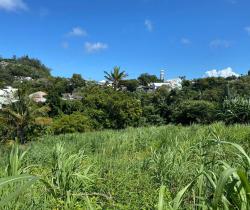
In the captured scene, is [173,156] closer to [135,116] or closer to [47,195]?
[47,195]

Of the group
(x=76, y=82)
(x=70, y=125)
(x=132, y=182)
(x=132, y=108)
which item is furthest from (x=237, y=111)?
(x=76, y=82)

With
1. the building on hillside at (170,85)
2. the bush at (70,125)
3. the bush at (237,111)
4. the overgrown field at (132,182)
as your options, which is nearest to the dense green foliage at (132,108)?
the bush at (70,125)

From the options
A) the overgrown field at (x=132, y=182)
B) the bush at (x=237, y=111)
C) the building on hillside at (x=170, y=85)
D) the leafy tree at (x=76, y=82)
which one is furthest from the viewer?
the leafy tree at (x=76, y=82)

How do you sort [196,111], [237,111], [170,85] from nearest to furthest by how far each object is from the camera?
[237,111], [196,111], [170,85]

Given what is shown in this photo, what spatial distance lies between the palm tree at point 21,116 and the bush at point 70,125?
732 centimetres

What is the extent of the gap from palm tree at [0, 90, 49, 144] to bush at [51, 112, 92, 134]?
7323 mm

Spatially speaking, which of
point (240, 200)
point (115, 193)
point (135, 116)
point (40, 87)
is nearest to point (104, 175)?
point (115, 193)

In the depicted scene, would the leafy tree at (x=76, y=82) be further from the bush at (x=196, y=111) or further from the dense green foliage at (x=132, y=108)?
the bush at (x=196, y=111)

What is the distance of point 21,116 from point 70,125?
914cm

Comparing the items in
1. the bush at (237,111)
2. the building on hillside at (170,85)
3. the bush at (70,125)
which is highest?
the building on hillside at (170,85)

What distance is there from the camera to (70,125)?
4272 cm

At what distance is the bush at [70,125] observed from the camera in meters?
42.7

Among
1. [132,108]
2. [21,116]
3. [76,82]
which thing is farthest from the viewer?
[76,82]

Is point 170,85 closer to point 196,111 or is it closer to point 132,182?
point 196,111
